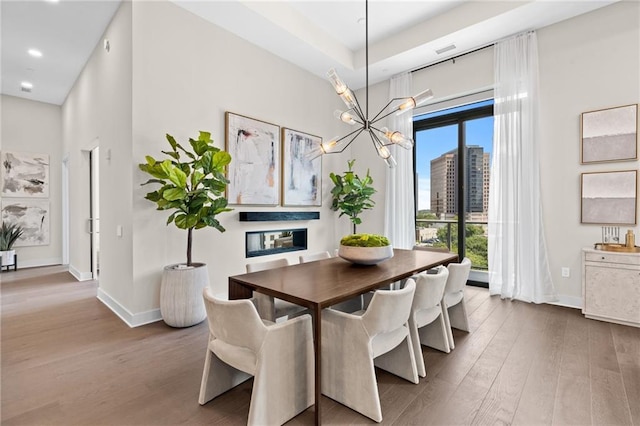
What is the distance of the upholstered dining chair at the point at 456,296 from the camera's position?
261 cm

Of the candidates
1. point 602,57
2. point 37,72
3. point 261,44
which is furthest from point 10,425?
point 602,57

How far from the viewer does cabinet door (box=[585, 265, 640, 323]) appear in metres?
3.07

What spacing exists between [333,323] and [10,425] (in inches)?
75.2

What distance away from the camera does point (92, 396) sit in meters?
1.96

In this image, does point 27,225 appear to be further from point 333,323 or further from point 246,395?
point 333,323

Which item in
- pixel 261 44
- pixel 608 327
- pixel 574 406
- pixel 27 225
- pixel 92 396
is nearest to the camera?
pixel 574 406

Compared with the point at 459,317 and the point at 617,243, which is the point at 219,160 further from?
the point at 617,243

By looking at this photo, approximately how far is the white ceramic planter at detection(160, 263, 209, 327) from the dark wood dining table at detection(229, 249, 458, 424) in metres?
1.16

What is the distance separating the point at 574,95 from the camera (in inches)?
144

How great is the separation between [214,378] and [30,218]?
268 inches

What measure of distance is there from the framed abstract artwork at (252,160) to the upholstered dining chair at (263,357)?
2406 mm

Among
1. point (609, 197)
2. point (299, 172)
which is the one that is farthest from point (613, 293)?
point (299, 172)

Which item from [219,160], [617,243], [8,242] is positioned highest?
[219,160]

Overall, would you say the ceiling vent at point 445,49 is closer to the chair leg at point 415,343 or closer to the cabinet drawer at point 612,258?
the cabinet drawer at point 612,258
